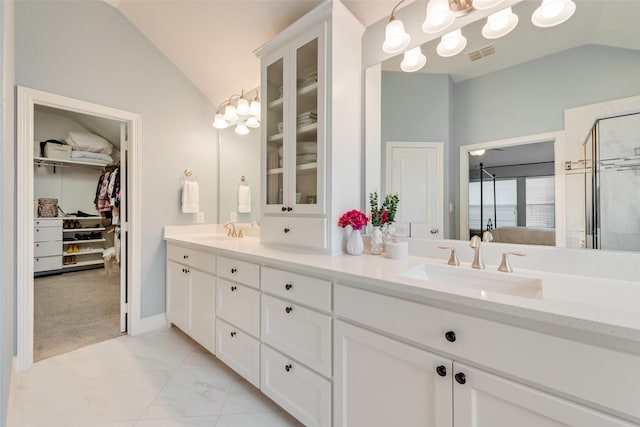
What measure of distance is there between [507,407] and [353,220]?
100cm

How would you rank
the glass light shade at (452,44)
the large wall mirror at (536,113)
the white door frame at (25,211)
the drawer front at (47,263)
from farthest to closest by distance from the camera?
the drawer front at (47,263), the white door frame at (25,211), the glass light shade at (452,44), the large wall mirror at (536,113)

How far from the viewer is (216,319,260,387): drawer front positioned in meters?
1.59

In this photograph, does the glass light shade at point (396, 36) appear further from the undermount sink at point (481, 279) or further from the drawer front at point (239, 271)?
the drawer front at point (239, 271)

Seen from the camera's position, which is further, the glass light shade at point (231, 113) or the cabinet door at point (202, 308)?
the glass light shade at point (231, 113)

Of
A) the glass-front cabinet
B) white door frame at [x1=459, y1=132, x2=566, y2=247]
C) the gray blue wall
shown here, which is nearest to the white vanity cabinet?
the gray blue wall

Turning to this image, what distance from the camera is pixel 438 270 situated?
1325mm

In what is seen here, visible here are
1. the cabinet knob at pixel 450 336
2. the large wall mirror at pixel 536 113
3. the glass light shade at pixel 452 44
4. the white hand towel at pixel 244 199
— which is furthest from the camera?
the white hand towel at pixel 244 199

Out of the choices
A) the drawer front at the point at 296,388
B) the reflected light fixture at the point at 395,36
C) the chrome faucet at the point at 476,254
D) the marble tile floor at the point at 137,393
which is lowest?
the marble tile floor at the point at 137,393

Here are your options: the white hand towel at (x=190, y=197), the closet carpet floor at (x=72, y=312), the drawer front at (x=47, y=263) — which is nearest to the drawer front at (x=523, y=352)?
the white hand towel at (x=190, y=197)

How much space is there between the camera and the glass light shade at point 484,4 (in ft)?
3.98

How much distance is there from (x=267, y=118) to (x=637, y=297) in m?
2.03

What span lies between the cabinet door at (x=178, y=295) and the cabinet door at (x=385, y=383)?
1.61m

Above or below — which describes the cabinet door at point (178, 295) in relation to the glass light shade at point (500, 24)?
below

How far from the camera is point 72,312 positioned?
2945mm
